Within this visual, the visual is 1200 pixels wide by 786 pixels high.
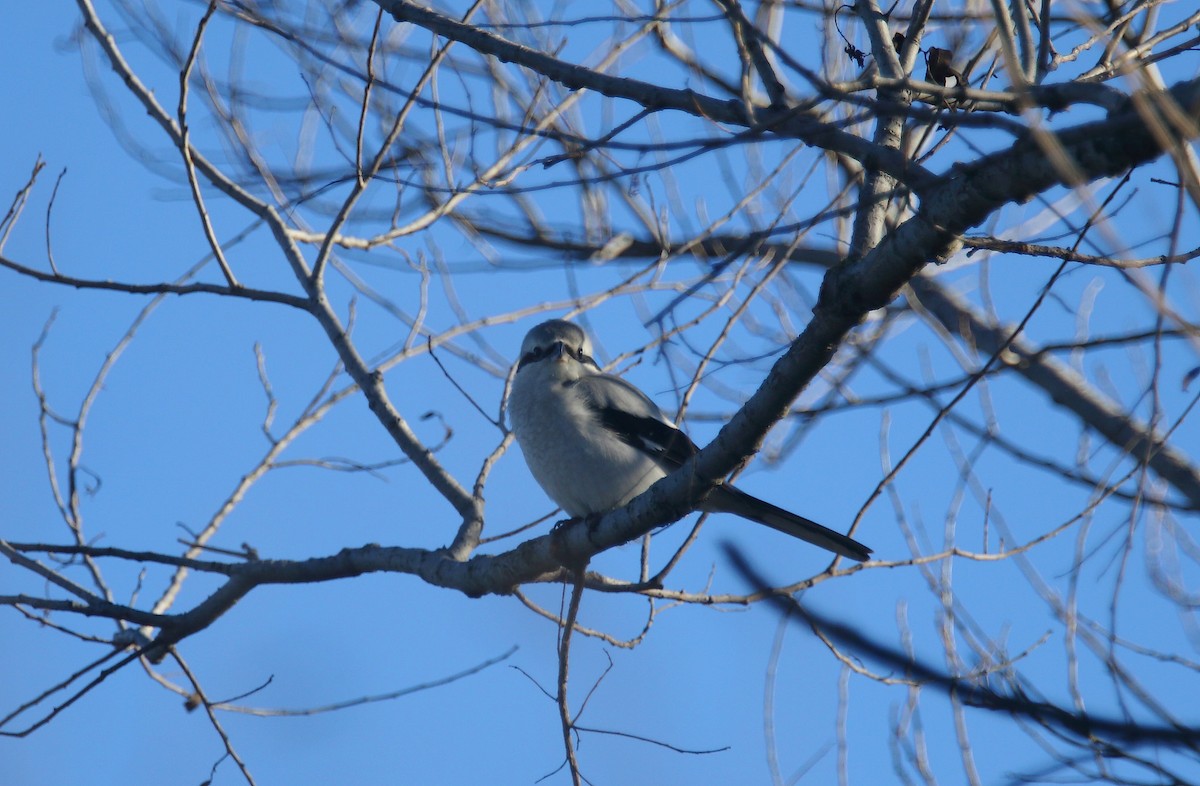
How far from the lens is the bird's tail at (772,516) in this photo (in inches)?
182

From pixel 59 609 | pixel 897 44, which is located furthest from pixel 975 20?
pixel 59 609

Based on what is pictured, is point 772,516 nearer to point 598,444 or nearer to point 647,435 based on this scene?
point 647,435

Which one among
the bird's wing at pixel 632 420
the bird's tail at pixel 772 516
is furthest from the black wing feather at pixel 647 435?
the bird's tail at pixel 772 516

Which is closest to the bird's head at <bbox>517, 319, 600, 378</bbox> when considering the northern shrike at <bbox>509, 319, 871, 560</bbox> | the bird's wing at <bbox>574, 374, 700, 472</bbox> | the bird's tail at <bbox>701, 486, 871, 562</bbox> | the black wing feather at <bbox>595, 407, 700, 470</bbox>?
the northern shrike at <bbox>509, 319, 871, 560</bbox>

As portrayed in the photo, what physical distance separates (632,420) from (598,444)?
0.25 metres

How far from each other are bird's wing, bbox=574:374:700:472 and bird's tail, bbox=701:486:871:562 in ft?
1.12

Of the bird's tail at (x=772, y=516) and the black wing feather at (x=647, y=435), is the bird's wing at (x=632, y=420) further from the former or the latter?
the bird's tail at (x=772, y=516)

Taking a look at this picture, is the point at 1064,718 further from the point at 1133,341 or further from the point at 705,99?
the point at 705,99

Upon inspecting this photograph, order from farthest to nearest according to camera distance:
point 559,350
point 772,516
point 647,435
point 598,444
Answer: point 559,350
point 647,435
point 598,444
point 772,516

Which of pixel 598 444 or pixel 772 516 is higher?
pixel 598 444

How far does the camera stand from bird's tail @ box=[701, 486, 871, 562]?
4621mm

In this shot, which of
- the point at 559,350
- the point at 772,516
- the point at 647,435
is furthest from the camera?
the point at 559,350

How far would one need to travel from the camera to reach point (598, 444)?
5.05 metres

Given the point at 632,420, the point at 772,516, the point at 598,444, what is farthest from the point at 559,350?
the point at 772,516
